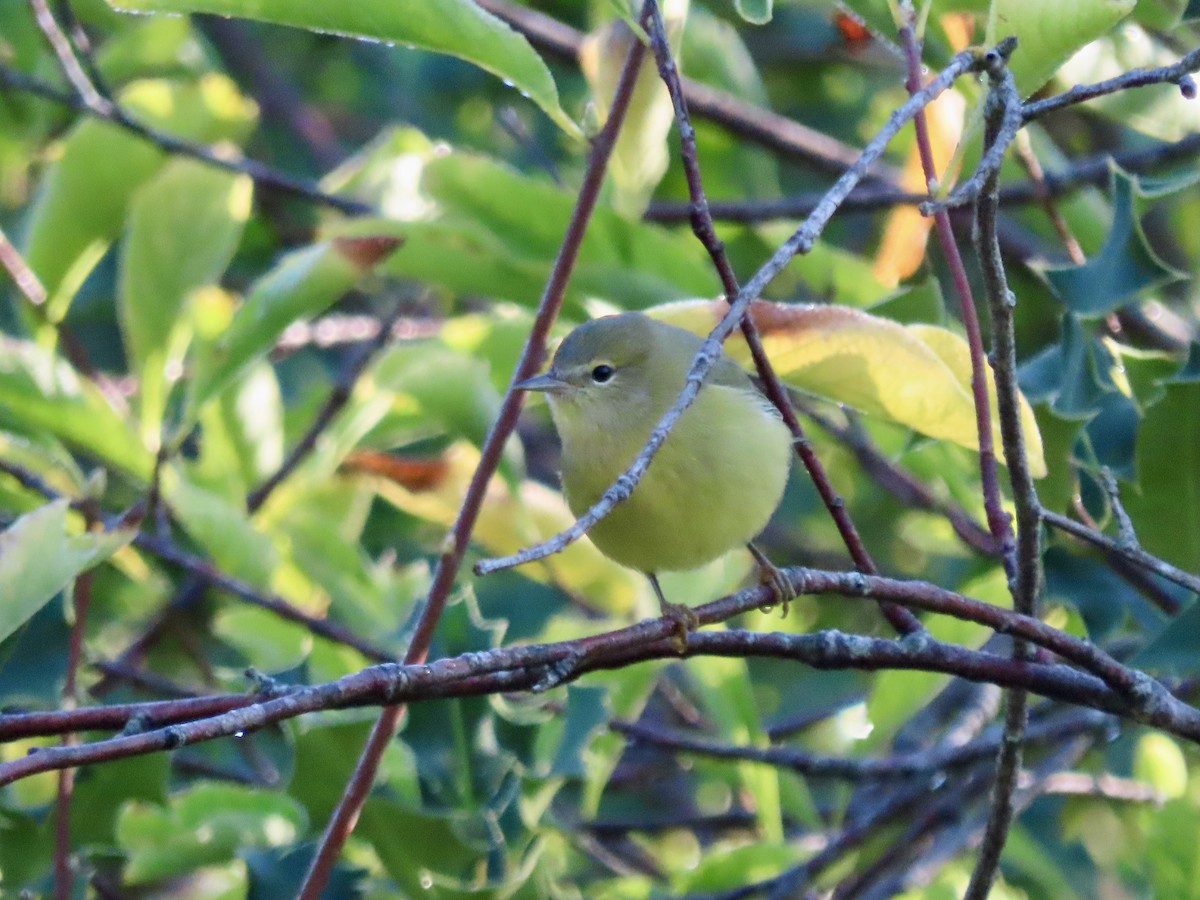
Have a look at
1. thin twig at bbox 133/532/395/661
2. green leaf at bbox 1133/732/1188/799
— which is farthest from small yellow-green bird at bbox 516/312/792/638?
green leaf at bbox 1133/732/1188/799

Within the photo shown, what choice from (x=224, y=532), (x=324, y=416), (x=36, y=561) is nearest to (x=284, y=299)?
(x=224, y=532)

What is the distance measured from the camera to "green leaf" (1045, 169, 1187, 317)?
2.17 meters

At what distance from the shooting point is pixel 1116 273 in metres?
2.20

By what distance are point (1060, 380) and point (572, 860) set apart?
222 cm

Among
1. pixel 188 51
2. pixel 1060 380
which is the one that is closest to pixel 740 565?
pixel 1060 380

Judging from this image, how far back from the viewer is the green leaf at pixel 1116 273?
2.17m

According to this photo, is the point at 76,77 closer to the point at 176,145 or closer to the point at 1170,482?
the point at 176,145

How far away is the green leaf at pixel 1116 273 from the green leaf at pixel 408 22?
2.69 feet

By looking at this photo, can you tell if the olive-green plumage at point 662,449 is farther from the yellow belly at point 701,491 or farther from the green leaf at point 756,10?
the green leaf at point 756,10

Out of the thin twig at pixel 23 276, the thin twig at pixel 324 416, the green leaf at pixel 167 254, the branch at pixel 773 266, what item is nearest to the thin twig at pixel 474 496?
the branch at pixel 773 266

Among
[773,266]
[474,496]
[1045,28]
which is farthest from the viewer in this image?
[474,496]

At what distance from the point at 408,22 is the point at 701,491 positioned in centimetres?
90

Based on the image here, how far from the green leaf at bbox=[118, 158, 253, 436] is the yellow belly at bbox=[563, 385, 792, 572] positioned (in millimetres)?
1024

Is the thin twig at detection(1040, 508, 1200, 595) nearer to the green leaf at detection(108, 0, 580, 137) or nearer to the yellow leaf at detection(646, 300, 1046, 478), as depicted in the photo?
the yellow leaf at detection(646, 300, 1046, 478)
